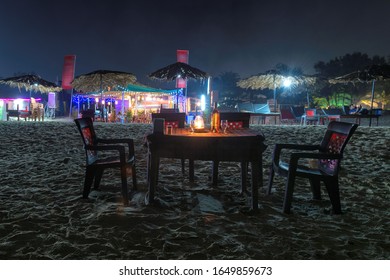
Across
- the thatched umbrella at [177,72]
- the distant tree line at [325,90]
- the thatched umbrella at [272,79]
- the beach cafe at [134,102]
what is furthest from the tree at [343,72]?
the thatched umbrella at [177,72]

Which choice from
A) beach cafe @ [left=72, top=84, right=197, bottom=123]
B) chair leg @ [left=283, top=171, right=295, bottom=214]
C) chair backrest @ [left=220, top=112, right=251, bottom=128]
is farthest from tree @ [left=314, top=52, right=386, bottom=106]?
chair leg @ [left=283, top=171, right=295, bottom=214]

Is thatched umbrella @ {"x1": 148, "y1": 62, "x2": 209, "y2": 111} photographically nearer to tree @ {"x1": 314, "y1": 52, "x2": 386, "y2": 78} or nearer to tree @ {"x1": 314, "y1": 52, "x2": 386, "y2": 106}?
tree @ {"x1": 314, "y1": 52, "x2": 386, "y2": 106}

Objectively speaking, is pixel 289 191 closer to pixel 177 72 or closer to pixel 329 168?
pixel 329 168

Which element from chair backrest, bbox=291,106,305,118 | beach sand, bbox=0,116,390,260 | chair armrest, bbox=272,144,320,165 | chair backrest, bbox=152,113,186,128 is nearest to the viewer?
beach sand, bbox=0,116,390,260

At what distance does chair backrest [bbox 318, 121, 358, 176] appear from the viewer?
9.45ft

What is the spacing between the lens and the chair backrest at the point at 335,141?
288 centimetres

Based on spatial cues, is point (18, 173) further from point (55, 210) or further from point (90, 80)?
point (90, 80)

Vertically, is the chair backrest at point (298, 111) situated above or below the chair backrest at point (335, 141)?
above

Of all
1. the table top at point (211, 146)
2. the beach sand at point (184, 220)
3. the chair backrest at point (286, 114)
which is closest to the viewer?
the beach sand at point (184, 220)

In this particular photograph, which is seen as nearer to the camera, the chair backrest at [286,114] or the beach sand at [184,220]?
the beach sand at [184,220]

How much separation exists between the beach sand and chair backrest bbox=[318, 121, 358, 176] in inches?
16.1

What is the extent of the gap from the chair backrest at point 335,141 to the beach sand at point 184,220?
410mm

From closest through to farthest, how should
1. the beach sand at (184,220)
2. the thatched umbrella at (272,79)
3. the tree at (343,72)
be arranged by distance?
the beach sand at (184,220) → the thatched umbrella at (272,79) → the tree at (343,72)

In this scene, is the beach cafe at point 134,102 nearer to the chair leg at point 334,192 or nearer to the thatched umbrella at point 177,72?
the thatched umbrella at point 177,72
